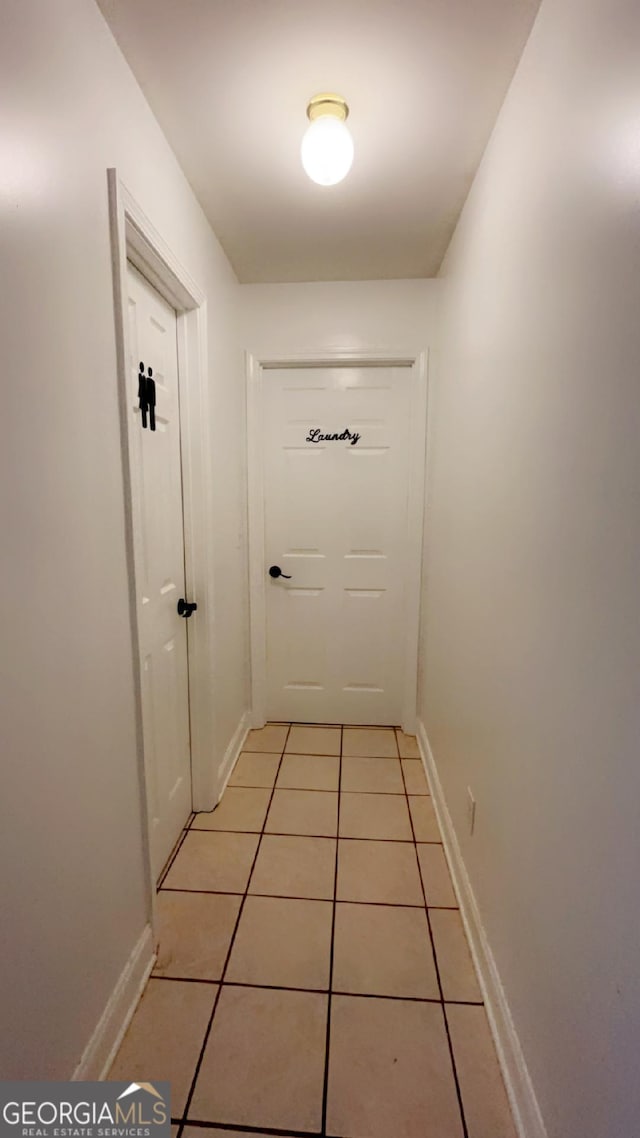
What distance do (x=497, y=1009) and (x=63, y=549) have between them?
4.84 feet

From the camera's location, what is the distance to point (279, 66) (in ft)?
3.86

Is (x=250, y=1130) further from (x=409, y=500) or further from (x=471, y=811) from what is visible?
(x=409, y=500)

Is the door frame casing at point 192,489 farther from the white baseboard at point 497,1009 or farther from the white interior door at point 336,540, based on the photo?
the white baseboard at point 497,1009

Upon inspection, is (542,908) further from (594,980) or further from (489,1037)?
(489,1037)

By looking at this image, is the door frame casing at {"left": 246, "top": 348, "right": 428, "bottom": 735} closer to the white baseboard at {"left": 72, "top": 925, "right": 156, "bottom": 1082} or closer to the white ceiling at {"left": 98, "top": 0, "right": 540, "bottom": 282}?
the white ceiling at {"left": 98, "top": 0, "right": 540, "bottom": 282}

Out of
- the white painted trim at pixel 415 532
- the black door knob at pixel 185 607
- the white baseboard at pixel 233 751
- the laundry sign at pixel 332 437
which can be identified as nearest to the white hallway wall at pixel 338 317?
the white painted trim at pixel 415 532

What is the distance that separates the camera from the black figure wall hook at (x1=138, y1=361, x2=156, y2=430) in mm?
1465

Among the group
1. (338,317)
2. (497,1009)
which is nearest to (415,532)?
(338,317)

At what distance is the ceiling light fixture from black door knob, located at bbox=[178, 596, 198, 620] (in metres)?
1.47

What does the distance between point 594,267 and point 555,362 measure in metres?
0.18

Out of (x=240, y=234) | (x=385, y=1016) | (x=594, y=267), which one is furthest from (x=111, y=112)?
(x=385, y=1016)

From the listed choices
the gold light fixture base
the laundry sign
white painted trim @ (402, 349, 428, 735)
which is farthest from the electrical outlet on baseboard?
the gold light fixture base

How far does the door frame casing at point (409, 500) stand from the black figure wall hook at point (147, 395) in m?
0.94

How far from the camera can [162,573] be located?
5.47 ft
